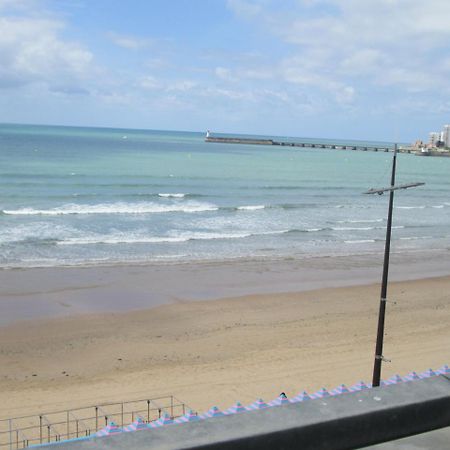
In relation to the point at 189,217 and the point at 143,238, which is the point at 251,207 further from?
the point at 143,238

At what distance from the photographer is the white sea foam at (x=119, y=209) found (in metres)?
39.1

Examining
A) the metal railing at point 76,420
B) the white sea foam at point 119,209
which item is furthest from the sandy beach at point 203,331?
the white sea foam at point 119,209

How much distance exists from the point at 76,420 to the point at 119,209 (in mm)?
30681

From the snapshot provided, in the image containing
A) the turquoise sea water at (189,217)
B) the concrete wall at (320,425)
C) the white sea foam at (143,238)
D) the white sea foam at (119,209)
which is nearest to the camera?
the concrete wall at (320,425)

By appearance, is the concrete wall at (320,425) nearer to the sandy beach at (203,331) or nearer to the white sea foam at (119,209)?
the sandy beach at (203,331)

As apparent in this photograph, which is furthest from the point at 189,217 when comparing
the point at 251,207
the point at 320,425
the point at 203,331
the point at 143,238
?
the point at 320,425

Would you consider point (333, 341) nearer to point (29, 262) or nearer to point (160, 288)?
point (160, 288)

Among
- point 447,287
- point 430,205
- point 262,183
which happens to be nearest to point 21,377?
point 447,287

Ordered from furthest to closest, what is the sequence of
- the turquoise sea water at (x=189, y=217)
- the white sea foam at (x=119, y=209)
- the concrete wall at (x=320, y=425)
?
the white sea foam at (x=119, y=209) → the turquoise sea water at (x=189, y=217) → the concrete wall at (x=320, y=425)

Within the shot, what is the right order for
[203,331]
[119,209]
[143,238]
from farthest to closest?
1. [119,209]
2. [143,238]
3. [203,331]

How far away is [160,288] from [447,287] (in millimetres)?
11912

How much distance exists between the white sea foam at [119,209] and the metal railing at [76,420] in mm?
27422

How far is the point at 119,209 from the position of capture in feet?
136

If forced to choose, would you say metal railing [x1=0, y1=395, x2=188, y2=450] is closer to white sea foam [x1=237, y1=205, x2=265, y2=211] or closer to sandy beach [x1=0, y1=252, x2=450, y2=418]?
sandy beach [x1=0, y1=252, x2=450, y2=418]
